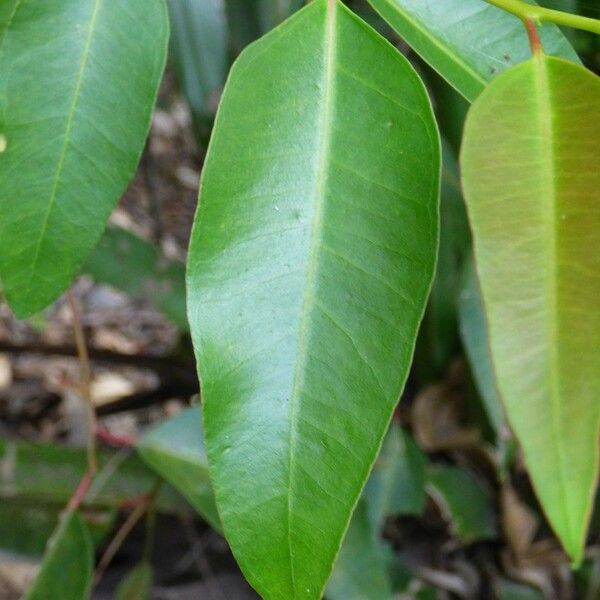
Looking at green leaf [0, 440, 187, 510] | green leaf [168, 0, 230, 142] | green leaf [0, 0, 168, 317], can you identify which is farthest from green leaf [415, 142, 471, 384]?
green leaf [0, 0, 168, 317]

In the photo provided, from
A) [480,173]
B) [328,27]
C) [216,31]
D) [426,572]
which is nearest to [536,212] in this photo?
[480,173]

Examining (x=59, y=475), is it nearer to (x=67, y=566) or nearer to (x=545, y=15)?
(x=67, y=566)

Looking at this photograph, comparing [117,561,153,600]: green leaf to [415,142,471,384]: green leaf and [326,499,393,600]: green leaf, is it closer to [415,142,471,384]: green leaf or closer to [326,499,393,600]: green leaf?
[326,499,393,600]: green leaf

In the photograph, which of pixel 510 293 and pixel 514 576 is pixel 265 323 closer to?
pixel 510 293

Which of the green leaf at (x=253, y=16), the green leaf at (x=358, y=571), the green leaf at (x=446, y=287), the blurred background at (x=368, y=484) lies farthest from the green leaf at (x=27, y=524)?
the green leaf at (x=253, y=16)

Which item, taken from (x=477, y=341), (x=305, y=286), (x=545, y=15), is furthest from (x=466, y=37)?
(x=477, y=341)

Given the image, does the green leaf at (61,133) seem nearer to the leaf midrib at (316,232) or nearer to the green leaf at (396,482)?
the leaf midrib at (316,232)
